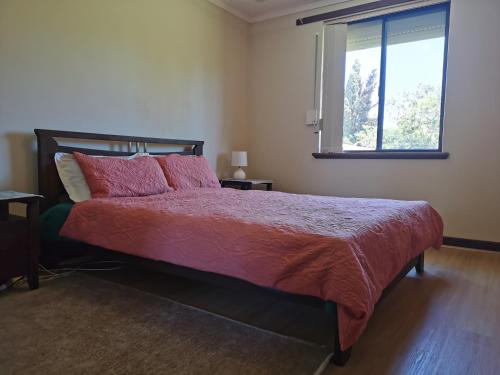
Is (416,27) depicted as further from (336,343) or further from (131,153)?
(336,343)

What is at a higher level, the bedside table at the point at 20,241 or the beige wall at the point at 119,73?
the beige wall at the point at 119,73

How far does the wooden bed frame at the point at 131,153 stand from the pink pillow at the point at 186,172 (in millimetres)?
291

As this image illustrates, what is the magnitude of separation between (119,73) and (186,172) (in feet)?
3.52

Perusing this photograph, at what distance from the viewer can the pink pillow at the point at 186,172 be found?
319 cm

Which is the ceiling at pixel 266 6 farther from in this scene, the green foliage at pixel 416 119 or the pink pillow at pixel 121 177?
the pink pillow at pixel 121 177

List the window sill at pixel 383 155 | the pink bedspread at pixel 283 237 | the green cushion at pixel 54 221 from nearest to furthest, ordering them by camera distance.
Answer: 1. the pink bedspread at pixel 283 237
2. the green cushion at pixel 54 221
3. the window sill at pixel 383 155

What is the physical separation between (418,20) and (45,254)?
4.14 metres

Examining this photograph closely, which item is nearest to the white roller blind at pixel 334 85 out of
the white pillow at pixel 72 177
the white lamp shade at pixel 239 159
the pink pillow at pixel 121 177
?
the white lamp shade at pixel 239 159

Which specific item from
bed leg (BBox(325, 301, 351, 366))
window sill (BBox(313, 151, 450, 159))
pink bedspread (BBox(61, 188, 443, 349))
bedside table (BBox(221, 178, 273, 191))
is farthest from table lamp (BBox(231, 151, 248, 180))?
bed leg (BBox(325, 301, 351, 366))

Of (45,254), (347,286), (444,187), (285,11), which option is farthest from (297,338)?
(285,11)

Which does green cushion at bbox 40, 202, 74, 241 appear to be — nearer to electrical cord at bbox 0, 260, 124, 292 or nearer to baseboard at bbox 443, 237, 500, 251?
electrical cord at bbox 0, 260, 124, 292

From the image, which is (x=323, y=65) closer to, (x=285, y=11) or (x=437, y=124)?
(x=285, y=11)

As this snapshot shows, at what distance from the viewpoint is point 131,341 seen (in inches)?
64.1

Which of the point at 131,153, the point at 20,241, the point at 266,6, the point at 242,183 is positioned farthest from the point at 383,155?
the point at 20,241
